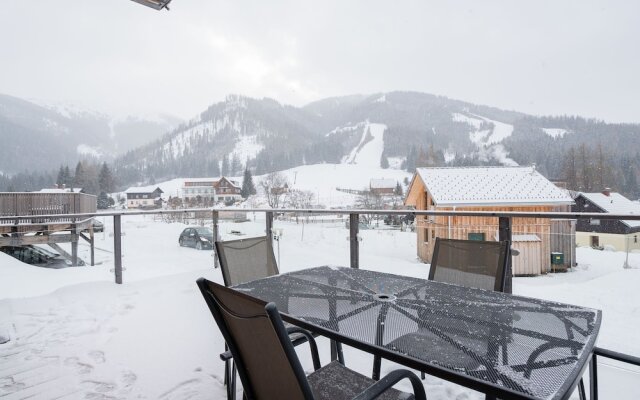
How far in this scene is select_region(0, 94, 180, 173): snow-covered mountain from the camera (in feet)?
186

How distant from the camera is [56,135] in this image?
324 feet

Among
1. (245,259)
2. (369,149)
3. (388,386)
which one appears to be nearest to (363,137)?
(369,149)

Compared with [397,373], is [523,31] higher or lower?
higher

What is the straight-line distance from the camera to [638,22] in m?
42.4

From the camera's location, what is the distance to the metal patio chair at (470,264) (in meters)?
2.06

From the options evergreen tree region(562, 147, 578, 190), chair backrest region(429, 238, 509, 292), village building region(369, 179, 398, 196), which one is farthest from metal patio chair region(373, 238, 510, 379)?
village building region(369, 179, 398, 196)

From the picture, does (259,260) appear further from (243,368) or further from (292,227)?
(292,227)

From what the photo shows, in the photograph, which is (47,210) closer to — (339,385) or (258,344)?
(339,385)

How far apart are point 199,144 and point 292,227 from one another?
326 ft

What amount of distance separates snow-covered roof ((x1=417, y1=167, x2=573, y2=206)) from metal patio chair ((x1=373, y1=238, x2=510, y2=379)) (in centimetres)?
1278

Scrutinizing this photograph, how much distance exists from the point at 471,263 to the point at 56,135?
4834 inches

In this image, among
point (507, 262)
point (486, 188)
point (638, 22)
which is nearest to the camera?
point (507, 262)

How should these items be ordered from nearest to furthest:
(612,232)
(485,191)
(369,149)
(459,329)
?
(459,329) → (612,232) → (485,191) → (369,149)

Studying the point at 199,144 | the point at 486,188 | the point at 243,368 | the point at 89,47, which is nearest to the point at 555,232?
the point at 243,368
